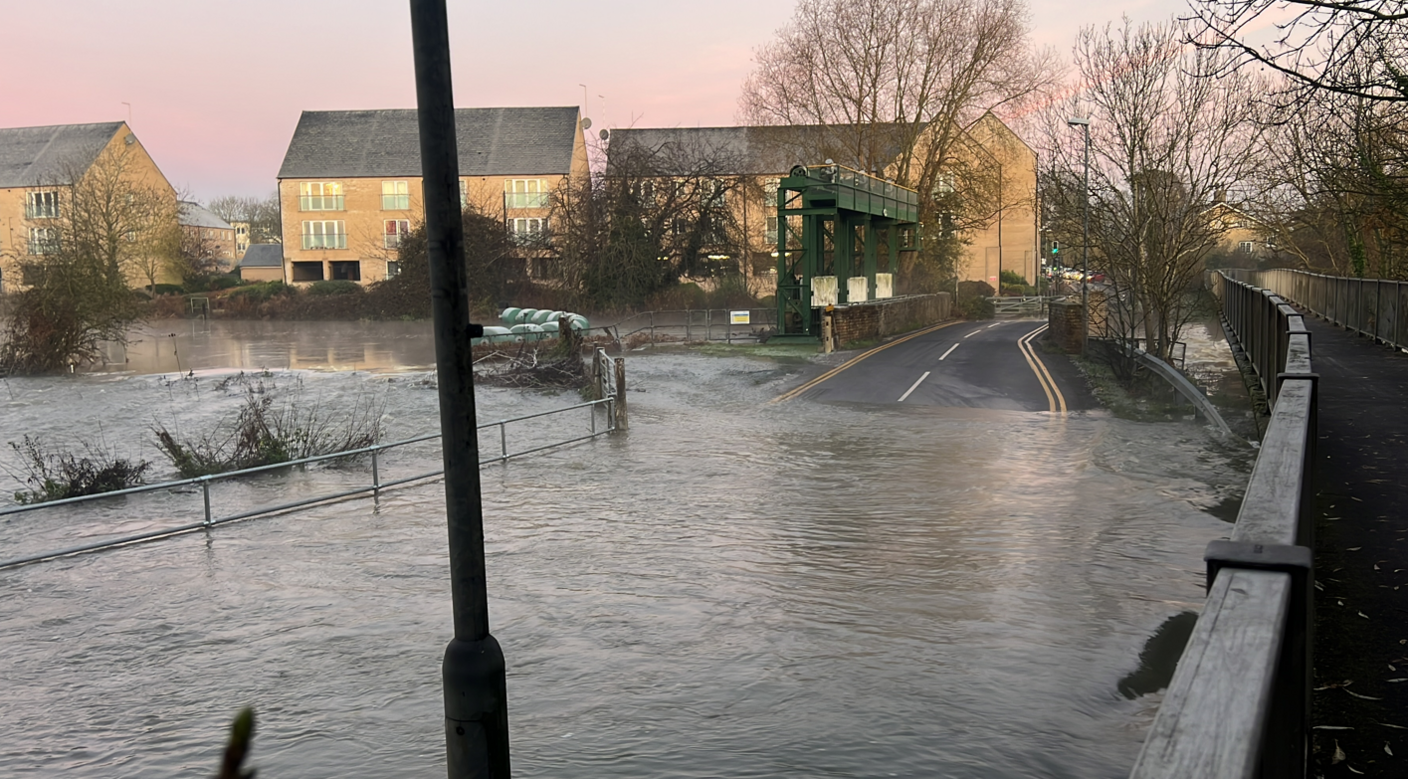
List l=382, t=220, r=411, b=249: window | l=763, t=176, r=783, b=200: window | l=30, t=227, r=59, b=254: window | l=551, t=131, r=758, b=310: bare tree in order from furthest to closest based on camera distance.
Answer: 1. l=382, t=220, r=411, b=249: window
2. l=763, t=176, r=783, b=200: window
3. l=551, t=131, r=758, b=310: bare tree
4. l=30, t=227, r=59, b=254: window

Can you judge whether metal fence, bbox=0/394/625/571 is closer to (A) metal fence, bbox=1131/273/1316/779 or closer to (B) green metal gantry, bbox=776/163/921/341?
(A) metal fence, bbox=1131/273/1316/779

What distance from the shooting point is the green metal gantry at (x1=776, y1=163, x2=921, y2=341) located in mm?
39750

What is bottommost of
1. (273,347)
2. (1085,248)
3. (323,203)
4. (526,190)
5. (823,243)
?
(273,347)

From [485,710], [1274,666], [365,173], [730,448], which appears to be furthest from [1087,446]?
[365,173]

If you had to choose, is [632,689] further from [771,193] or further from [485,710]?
[771,193]

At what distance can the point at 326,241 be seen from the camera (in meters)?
77.2

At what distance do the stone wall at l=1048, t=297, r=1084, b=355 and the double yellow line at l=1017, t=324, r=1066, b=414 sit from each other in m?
1.06

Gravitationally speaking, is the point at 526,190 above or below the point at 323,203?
above

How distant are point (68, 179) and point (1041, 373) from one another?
213 feet

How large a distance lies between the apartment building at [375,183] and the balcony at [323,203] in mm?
68

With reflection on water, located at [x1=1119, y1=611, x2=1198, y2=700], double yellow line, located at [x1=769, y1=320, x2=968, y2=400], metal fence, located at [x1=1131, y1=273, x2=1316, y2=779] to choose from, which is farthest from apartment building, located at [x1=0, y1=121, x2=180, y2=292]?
metal fence, located at [x1=1131, y1=273, x2=1316, y2=779]

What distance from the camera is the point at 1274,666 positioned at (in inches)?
90.1

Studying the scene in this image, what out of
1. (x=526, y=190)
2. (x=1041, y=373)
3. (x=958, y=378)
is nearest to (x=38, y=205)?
(x=526, y=190)

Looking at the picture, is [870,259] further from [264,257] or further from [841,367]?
[264,257]
